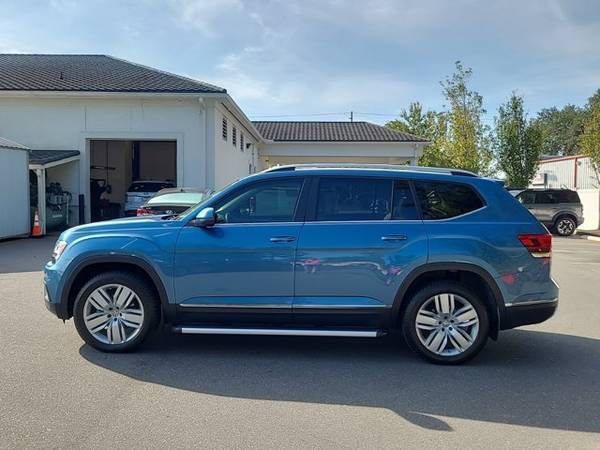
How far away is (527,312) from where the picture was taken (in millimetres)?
4969

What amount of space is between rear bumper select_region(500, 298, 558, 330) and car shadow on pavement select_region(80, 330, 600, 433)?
1.46ft

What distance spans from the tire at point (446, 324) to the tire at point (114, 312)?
250cm

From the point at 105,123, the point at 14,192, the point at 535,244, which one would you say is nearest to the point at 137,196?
the point at 105,123

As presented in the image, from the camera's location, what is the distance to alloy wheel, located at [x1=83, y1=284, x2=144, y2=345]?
5184mm

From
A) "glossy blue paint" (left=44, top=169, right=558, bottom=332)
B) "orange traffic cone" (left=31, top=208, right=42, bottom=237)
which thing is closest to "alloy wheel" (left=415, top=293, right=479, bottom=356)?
"glossy blue paint" (left=44, top=169, right=558, bottom=332)

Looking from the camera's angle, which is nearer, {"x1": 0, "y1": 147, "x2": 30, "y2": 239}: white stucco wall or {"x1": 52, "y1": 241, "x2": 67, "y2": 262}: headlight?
{"x1": 52, "y1": 241, "x2": 67, "y2": 262}: headlight

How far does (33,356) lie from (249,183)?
2.62 metres

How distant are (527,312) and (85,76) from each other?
19.1 meters

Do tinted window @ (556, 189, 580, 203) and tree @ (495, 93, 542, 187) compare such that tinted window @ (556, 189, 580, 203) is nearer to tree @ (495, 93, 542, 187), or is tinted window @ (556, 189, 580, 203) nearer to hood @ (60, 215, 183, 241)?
tree @ (495, 93, 542, 187)

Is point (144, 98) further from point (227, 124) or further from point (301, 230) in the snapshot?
point (301, 230)

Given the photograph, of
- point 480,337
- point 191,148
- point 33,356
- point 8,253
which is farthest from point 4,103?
point 480,337

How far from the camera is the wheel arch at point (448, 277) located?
4.93 meters

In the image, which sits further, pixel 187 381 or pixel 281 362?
pixel 281 362

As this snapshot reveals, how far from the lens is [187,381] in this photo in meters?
4.56
